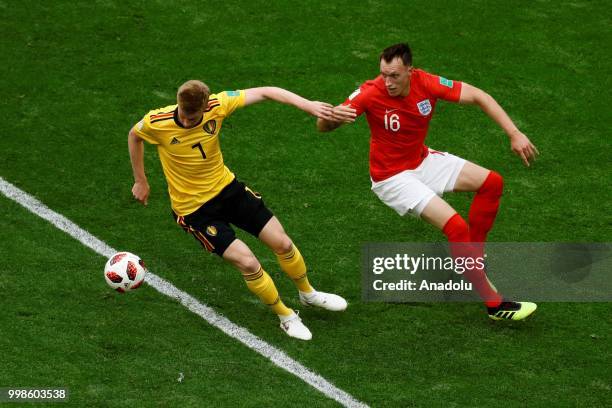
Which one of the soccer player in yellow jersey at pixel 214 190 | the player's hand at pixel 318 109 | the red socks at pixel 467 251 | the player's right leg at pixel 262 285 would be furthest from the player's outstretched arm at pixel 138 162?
the red socks at pixel 467 251

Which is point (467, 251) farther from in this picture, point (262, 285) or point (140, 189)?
point (140, 189)

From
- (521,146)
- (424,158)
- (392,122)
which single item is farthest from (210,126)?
(521,146)

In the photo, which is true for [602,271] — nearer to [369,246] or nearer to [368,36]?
[369,246]

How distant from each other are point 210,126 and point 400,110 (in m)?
1.65

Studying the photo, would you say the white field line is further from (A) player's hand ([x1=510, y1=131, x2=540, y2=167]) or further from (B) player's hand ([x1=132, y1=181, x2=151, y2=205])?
(A) player's hand ([x1=510, y1=131, x2=540, y2=167])

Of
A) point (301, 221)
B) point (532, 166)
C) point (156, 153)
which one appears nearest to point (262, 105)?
point (156, 153)

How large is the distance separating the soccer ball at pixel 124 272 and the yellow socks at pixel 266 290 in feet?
3.09

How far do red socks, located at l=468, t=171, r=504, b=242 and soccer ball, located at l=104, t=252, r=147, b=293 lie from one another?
300 cm

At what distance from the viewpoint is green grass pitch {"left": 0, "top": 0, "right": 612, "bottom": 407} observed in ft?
28.4

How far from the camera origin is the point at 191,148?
355 inches

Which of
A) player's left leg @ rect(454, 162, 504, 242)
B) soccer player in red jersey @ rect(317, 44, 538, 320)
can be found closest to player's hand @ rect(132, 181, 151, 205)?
soccer player in red jersey @ rect(317, 44, 538, 320)

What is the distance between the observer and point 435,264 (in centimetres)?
1058

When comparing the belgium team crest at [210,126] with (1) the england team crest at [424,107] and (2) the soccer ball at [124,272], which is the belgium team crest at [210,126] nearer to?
(2) the soccer ball at [124,272]

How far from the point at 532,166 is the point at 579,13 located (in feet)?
12.1
